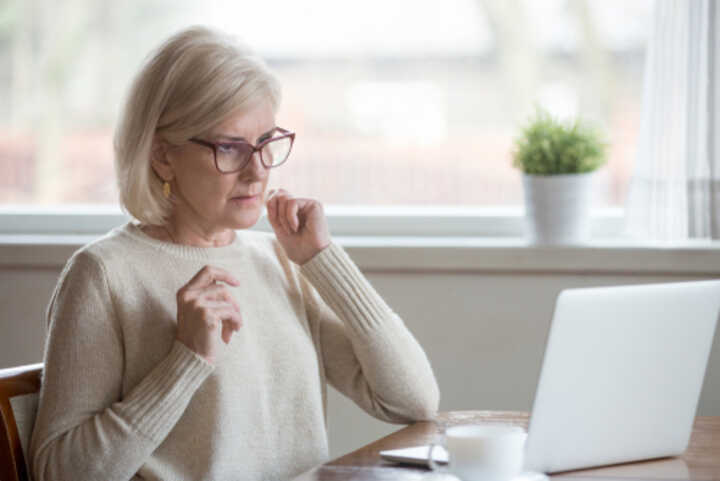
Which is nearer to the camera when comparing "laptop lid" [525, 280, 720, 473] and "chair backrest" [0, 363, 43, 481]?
"laptop lid" [525, 280, 720, 473]

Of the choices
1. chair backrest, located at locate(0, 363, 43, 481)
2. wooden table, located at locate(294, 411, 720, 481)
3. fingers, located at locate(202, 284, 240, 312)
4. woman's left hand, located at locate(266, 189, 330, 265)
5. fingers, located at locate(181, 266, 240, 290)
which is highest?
woman's left hand, located at locate(266, 189, 330, 265)

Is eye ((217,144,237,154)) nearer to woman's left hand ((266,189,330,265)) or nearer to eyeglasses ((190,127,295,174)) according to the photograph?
eyeglasses ((190,127,295,174))

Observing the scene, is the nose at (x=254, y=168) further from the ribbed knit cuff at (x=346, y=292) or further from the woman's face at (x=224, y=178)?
the ribbed knit cuff at (x=346, y=292)

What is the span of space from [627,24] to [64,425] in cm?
179

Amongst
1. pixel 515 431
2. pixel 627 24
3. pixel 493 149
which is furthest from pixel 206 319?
pixel 627 24

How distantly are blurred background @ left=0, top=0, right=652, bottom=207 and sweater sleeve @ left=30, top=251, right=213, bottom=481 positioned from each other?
1.31m

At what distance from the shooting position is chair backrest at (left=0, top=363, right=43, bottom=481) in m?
1.35

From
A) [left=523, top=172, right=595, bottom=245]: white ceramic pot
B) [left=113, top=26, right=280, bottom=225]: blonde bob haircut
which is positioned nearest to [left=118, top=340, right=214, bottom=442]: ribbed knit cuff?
[left=113, top=26, right=280, bottom=225]: blonde bob haircut

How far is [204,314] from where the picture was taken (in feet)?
4.49

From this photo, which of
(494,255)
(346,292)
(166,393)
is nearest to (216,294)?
(166,393)

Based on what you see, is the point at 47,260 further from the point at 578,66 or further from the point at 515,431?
the point at 515,431

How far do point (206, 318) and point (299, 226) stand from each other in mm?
356

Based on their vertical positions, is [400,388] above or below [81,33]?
below

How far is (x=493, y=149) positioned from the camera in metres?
2.61
